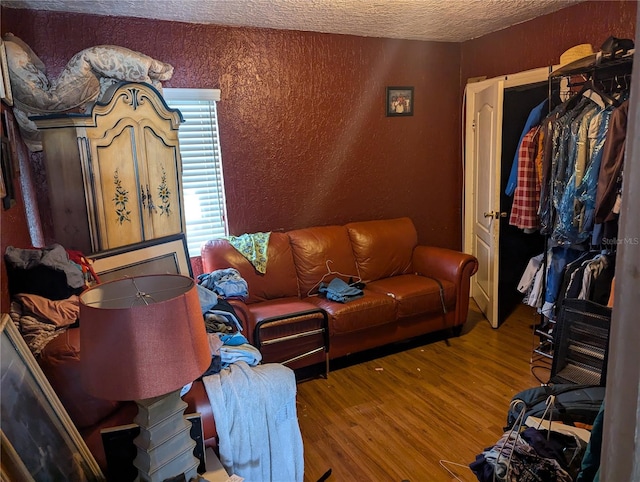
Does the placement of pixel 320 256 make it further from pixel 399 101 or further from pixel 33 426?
pixel 33 426

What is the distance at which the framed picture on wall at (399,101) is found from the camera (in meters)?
4.09

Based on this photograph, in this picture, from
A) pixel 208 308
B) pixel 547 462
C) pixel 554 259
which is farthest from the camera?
pixel 554 259

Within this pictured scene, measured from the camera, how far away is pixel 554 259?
316cm

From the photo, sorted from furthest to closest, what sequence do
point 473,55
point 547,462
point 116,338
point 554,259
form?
point 473,55 → point 554,259 → point 547,462 → point 116,338

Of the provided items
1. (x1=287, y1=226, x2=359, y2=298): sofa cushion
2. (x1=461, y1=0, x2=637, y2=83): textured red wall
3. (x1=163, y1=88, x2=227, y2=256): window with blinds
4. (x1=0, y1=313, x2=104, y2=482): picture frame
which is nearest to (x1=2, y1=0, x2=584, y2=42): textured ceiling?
(x1=461, y1=0, x2=637, y2=83): textured red wall

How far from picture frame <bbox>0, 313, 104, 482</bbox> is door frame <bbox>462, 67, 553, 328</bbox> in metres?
3.22

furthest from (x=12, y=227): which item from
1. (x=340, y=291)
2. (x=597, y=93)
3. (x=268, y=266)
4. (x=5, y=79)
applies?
(x=597, y=93)

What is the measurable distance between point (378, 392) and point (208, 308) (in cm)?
124

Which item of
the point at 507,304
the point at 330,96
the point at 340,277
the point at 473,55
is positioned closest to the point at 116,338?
the point at 340,277

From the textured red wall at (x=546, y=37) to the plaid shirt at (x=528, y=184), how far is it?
69 centimetres

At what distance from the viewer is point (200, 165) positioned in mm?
3463

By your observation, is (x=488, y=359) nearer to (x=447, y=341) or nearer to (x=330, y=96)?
(x=447, y=341)

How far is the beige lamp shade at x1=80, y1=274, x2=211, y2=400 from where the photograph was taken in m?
1.15

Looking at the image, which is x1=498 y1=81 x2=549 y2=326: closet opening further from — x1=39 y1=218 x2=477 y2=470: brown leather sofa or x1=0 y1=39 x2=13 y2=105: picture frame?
x1=0 y1=39 x2=13 y2=105: picture frame
